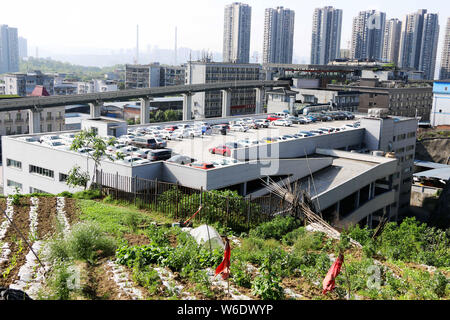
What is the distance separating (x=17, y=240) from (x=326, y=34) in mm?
128704

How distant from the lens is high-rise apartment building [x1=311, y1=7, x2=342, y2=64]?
124m

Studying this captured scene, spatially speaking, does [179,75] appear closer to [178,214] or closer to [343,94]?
[343,94]

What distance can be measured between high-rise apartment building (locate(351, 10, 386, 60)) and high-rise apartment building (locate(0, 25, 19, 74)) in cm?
10365

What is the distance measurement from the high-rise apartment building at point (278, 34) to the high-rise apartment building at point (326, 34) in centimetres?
663

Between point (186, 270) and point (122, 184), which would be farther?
point (122, 184)

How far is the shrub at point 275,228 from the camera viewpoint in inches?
420

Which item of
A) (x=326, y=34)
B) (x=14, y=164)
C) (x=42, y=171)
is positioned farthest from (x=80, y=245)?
(x=326, y=34)

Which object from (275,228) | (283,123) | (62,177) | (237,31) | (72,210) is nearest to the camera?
(275,228)

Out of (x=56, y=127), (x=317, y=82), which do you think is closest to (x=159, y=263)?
(x=56, y=127)

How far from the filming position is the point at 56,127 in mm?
53750

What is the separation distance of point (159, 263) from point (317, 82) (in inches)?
2574

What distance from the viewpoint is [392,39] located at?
123 meters

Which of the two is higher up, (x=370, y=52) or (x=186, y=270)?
(x=370, y=52)

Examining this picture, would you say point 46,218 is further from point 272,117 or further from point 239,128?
point 272,117
